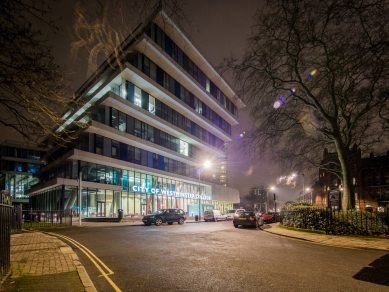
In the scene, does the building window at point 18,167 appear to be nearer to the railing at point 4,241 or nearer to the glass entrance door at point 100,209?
the glass entrance door at point 100,209

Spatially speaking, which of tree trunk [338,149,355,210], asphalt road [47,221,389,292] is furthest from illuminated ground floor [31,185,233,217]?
tree trunk [338,149,355,210]

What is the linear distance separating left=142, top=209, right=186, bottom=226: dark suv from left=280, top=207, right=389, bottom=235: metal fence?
1479 centimetres

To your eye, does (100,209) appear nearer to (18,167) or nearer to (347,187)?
(347,187)

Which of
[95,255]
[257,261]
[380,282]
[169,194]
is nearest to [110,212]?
[169,194]

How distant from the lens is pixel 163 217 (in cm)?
2834

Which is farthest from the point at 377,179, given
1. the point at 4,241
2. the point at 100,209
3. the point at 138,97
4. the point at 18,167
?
the point at 18,167

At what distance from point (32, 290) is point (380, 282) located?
723cm

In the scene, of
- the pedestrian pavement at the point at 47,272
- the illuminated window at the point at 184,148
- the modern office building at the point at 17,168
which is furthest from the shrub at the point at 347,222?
the modern office building at the point at 17,168

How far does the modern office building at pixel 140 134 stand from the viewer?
3666cm

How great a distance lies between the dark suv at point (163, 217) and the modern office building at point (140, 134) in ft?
25.5

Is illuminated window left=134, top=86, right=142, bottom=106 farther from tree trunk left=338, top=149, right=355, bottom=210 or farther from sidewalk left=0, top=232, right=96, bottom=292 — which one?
sidewalk left=0, top=232, right=96, bottom=292

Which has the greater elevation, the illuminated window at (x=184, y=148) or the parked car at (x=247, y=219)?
the illuminated window at (x=184, y=148)

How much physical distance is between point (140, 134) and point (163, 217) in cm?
1741

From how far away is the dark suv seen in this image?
27.8m
